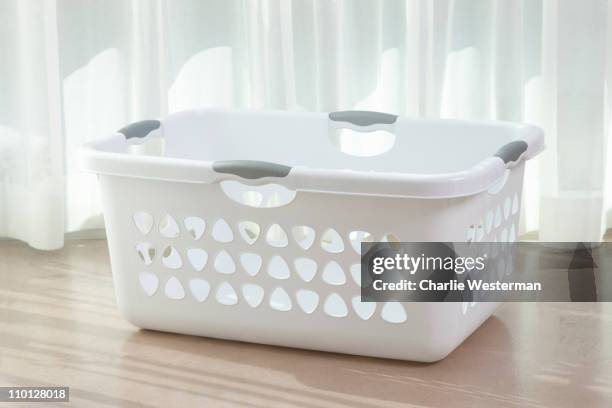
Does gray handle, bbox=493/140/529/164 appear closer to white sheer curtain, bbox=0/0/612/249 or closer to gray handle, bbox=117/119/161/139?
white sheer curtain, bbox=0/0/612/249

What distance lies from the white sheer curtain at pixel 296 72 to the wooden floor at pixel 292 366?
0.38 m

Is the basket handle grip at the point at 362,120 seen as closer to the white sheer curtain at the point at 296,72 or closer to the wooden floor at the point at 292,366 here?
the white sheer curtain at the point at 296,72

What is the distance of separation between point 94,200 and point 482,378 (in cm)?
102

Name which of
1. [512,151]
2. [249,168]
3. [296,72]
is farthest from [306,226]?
[296,72]

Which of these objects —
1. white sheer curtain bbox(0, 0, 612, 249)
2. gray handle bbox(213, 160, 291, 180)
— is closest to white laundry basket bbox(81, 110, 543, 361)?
gray handle bbox(213, 160, 291, 180)

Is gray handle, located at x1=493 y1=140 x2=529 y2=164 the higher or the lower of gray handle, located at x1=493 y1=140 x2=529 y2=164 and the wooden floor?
the higher

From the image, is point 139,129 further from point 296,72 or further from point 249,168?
point 296,72

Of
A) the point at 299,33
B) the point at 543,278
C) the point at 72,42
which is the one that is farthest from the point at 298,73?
the point at 543,278

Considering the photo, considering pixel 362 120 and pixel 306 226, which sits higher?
pixel 362 120

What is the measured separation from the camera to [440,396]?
150 centimetres

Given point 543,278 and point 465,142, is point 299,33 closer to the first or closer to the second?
point 465,142

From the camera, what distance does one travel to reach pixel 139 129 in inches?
72.1

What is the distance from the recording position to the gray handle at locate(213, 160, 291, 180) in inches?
60.4

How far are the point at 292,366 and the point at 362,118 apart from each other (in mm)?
514
